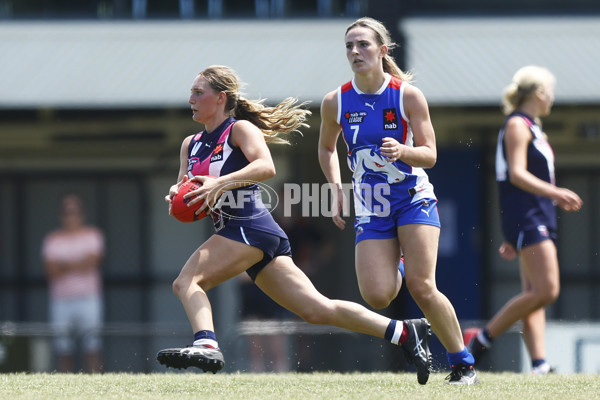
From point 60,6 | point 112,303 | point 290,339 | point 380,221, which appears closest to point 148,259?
point 112,303

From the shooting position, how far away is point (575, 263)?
12.8 m

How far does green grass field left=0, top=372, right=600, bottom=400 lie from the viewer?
5508mm

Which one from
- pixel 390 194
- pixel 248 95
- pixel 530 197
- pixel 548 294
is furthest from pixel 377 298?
pixel 248 95

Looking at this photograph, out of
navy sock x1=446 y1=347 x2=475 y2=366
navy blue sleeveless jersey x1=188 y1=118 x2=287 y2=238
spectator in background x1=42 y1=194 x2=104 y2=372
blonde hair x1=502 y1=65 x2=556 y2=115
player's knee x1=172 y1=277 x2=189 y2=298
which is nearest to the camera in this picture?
player's knee x1=172 y1=277 x2=189 y2=298

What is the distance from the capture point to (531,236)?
775cm

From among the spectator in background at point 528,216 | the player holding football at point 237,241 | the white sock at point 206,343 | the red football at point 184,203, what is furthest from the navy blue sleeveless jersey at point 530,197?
the white sock at point 206,343

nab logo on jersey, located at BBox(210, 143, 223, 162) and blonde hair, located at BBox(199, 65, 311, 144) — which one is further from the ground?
Answer: blonde hair, located at BBox(199, 65, 311, 144)

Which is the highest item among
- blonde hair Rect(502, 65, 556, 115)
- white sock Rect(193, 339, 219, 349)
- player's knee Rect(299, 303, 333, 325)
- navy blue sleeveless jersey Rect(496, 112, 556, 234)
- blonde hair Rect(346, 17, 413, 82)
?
blonde hair Rect(346, 17, 413, 82)

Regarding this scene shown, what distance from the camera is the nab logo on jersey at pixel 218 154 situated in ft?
19.6

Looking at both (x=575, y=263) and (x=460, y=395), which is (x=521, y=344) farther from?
(x=460, y=395)

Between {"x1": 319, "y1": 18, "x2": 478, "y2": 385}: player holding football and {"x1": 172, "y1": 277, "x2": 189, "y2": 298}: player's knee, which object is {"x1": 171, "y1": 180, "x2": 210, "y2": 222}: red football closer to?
{"x1": 172, "y1": 277, "x2": 189, "y2": 298}: player's knee

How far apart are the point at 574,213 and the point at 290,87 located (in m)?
3.80

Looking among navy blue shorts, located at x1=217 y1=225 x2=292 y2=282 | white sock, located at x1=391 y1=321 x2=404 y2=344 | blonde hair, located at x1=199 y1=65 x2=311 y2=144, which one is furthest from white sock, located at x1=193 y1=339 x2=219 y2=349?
blonde hair, located at x1=199 y1=65 x2=311 y2=144

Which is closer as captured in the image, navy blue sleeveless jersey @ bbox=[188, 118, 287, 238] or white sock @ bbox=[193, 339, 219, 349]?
white sock @ bbox=[193, 339, 219, 349]
